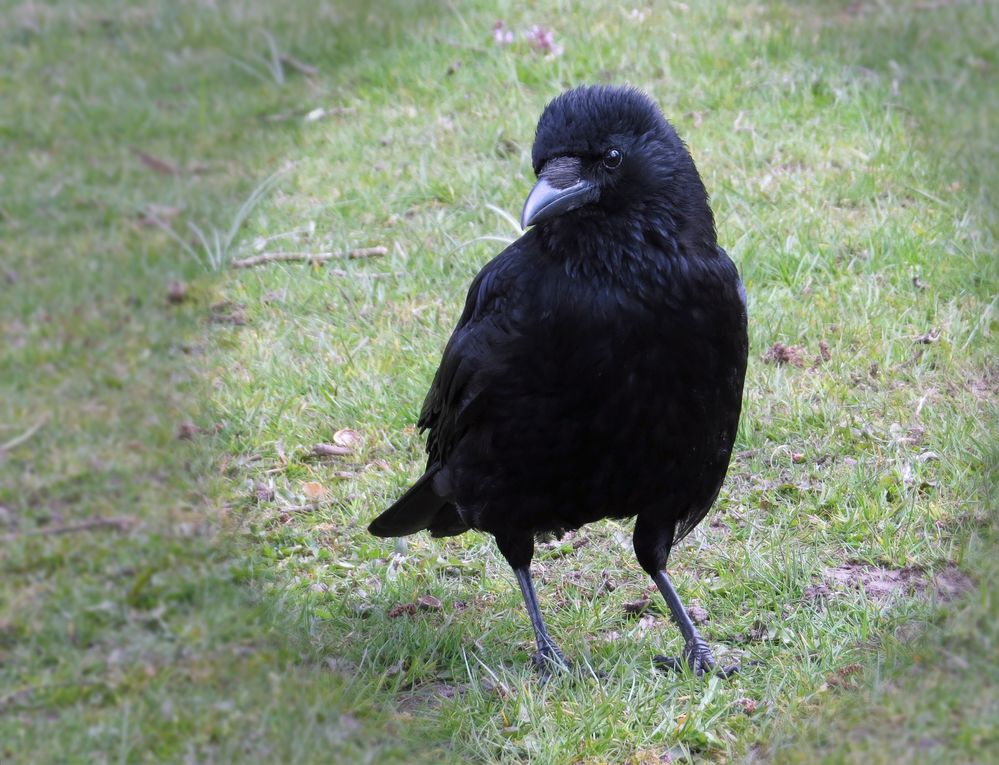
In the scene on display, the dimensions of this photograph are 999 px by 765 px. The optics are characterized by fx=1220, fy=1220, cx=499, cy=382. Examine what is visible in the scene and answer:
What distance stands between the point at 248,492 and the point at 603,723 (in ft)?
5.91

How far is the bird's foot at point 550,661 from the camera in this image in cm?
344

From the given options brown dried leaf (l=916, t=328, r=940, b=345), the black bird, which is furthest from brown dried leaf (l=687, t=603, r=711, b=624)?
brown dried leaf (l=916, t=328, r=940, b=345)

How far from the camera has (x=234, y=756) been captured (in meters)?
3.17

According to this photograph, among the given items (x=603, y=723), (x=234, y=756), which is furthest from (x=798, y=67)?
(x=234, y=756)

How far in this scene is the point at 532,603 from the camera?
11.8ft

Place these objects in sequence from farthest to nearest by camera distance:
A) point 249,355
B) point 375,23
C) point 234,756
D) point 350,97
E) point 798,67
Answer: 1. point 375,23
2. point 350,97
3. point 798,67
4. point 249,355
5. point 234,756

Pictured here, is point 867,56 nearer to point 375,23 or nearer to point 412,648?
point 375,23

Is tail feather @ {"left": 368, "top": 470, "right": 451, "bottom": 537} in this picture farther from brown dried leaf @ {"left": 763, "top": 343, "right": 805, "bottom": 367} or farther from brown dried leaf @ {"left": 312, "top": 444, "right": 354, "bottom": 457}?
brown dried leaf @ {"left": 763, "top": 343, "right": 805, "bottom": 367}

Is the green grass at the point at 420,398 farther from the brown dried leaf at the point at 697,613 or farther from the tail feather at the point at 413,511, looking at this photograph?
the tail feather at the point at 413,511

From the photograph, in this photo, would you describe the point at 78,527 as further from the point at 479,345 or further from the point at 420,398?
the point at 479,345

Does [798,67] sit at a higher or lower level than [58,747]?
higher

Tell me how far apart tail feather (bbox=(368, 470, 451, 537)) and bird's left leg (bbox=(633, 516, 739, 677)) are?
24.9 inches

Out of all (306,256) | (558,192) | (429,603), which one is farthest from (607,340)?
(306,256)

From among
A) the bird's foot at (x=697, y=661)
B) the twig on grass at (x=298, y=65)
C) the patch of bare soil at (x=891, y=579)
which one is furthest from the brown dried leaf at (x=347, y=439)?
the twig on grass at (x=298, y=65)
